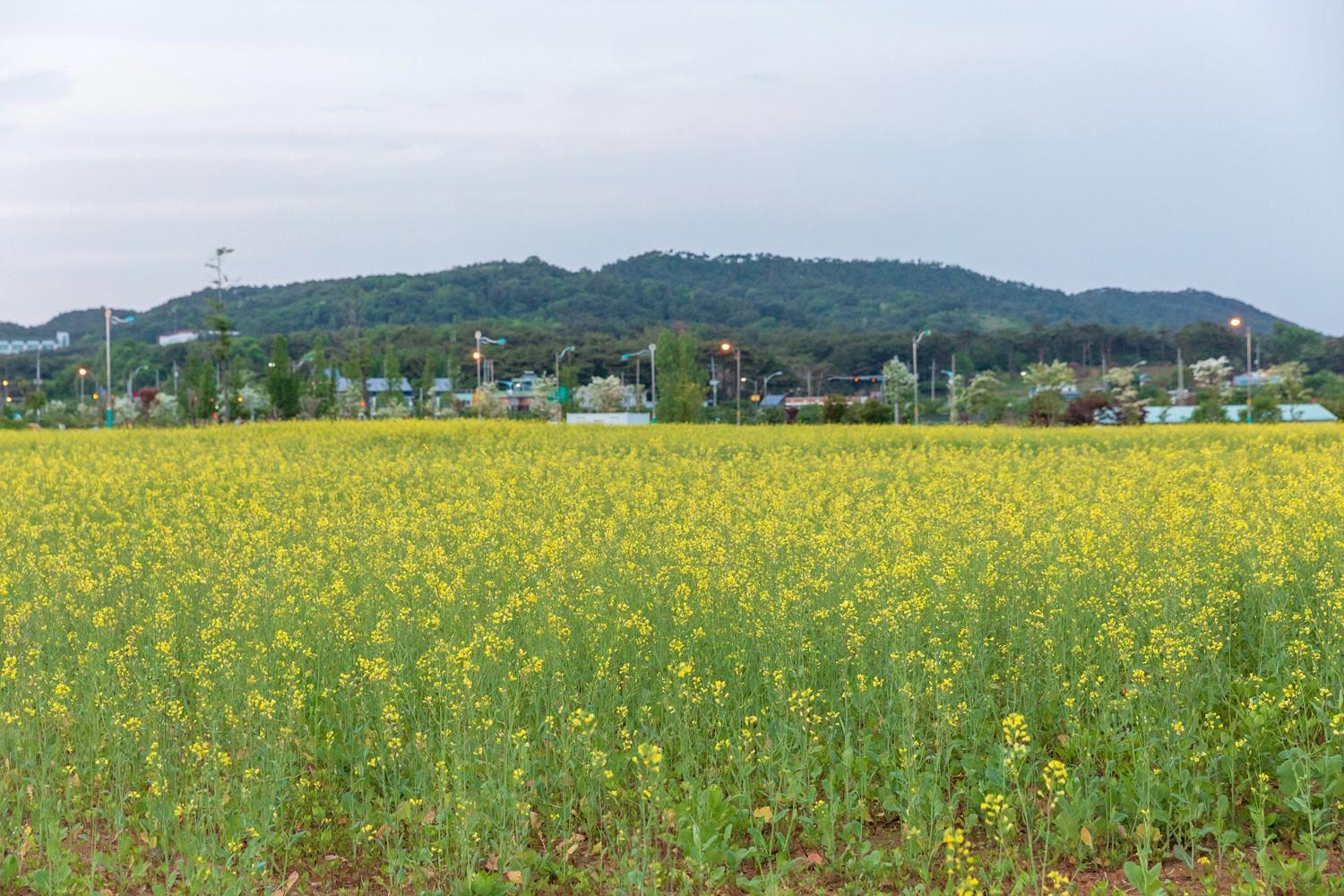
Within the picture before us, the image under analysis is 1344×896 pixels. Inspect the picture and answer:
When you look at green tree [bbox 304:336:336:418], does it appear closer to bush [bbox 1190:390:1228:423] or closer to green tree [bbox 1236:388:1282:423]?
bush [bbox 1190:390:1228:423]

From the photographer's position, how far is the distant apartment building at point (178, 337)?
13675cm

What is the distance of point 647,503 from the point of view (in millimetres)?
13766

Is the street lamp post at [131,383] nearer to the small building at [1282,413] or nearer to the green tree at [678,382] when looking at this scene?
the green tree at [678,382]

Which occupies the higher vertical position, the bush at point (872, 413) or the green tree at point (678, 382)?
the green tree at point (678, 382)

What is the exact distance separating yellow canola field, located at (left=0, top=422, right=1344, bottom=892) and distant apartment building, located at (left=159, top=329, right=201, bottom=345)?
138275 millimetres

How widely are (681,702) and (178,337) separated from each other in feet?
510

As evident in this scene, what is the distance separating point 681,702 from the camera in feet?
20.5

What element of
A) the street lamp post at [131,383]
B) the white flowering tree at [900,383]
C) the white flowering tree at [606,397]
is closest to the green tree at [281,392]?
the white flowering tree at [606,397]

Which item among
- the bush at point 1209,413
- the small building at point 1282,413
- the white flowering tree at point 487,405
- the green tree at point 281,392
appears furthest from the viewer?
the green tree at point 281,392

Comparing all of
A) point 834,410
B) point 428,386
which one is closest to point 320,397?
point 428,386

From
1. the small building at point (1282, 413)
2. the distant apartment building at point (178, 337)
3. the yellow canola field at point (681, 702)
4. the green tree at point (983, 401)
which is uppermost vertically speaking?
the distant apartment building at point (178, 337)

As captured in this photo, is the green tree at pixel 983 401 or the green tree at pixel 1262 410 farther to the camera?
the green tree at pixel 983 401

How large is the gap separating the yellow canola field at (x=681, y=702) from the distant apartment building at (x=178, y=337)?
454ft

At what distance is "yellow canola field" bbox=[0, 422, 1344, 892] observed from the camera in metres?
5.00
